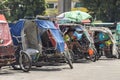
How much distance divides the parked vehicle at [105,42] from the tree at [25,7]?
21.3 m

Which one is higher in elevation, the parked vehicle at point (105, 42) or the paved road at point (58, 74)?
the paved road at point (58, 74)

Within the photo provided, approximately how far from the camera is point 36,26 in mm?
18234

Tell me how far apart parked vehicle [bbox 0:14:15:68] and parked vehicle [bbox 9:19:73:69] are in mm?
1558

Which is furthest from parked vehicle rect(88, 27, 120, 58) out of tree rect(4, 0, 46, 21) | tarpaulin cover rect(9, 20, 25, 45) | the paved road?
tree rect(4, 0, 46, 21)

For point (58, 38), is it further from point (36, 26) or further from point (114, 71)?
point (114, 71)

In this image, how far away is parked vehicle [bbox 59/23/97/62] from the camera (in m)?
22.4

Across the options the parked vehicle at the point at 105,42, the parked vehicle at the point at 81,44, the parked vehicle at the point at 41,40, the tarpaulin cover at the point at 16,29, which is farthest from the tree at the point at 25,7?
the parked vehicle at the point at 41,40

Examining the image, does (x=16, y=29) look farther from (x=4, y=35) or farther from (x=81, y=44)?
(x=81, y=44)

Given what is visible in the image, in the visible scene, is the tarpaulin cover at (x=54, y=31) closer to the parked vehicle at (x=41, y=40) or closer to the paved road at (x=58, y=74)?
the parked vehicle at (x=41, y=40)

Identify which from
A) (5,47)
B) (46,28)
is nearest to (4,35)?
(5,47)

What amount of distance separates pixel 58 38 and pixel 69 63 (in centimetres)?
108

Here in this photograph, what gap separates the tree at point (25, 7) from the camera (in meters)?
46.4

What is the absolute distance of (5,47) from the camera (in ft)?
52.9

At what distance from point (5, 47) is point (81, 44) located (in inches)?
284
